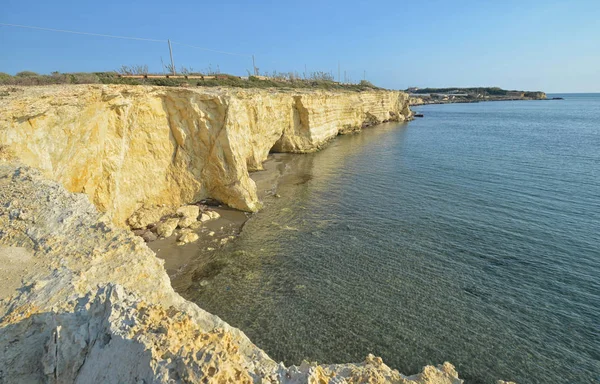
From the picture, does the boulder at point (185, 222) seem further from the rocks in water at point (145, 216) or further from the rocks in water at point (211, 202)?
the rocks in water at point (211, 202)

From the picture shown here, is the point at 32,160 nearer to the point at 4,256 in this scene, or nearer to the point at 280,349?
the point at 4,256

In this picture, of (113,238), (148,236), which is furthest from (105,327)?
(148,236)

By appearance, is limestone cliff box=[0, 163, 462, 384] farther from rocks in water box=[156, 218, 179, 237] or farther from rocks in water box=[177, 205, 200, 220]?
rocks in water box=[177, 205, 200, 220]

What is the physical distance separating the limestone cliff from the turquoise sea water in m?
3.28

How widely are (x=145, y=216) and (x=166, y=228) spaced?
1.40m

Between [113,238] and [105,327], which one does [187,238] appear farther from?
[105,327]

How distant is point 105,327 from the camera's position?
423 centimetres

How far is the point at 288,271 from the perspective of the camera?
1164cm

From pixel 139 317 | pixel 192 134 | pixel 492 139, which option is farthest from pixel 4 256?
pixel 492 139

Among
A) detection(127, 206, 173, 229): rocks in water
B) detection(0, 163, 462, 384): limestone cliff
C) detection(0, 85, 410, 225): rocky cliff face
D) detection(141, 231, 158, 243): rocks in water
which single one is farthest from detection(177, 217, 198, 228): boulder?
detection(0, 163, 462, 384): limestone cliff

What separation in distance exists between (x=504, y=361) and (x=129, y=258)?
9554 millimetres

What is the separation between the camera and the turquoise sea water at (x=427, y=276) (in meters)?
8.18

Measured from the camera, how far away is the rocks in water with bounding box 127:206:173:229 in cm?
1401

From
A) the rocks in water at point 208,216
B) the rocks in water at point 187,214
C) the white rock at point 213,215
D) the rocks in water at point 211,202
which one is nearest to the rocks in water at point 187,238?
the rocks in water at point 187,214
